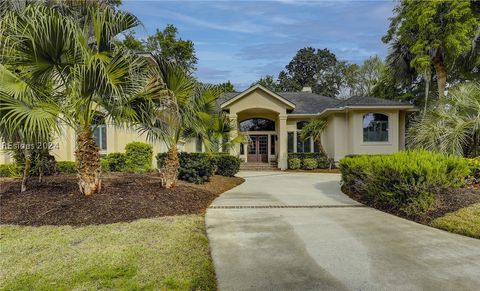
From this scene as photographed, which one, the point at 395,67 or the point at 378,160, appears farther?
the point at 395,67

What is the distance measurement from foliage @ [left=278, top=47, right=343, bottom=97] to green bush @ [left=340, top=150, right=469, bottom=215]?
42324mm

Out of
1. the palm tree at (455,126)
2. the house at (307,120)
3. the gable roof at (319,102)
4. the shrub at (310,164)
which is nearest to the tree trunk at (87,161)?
the house at (307,120)

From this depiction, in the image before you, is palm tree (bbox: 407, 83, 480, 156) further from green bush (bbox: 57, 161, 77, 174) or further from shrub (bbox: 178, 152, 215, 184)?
green bush (bbox: 57, 161, 77, 174)

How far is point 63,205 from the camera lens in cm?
659

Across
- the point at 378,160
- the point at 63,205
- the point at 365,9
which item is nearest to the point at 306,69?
the point at 365,9

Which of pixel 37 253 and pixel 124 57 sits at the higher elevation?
pixel 124 57

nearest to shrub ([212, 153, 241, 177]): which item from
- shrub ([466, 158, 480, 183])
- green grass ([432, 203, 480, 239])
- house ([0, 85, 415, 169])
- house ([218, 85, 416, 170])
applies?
house ([0, 85, 415, 169])

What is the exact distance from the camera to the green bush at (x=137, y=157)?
13359 mm

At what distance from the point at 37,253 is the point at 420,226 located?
22.9ft

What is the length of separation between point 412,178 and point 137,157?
35.1 feet

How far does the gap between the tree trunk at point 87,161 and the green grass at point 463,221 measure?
24.3 feet

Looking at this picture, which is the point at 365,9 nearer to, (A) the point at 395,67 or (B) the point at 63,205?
(A) the point at 395,67

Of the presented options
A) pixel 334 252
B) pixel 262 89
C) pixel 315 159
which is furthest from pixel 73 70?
pixel 315 159

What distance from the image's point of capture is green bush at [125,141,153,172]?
43.8 ft
